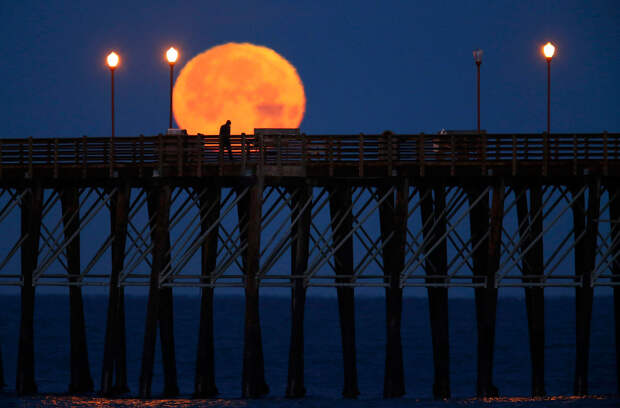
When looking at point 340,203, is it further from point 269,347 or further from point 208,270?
point 269,347

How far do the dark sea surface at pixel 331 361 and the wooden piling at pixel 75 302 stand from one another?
1.24 m

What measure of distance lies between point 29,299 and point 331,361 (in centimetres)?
5104

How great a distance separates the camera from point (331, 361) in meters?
91.4

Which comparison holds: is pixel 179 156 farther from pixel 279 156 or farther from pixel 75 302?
pixel 75 302

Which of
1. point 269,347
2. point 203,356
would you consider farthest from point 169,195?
point 269,347

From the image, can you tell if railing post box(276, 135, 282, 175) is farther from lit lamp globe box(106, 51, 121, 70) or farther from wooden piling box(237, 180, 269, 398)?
lit lamp globe box(106, 51, 121, 70)

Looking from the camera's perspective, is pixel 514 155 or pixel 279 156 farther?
pixel 279 156

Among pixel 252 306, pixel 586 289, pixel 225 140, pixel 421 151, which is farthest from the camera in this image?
pixel 225 140

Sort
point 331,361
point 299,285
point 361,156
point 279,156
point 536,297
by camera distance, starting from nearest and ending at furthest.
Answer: point 361,156 → point 279,156 → point 299,285 → point 536,297 → point 331,361

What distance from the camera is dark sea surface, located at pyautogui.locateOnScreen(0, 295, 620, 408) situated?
41.0 m

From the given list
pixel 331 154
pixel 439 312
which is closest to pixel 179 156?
pixel 331 154

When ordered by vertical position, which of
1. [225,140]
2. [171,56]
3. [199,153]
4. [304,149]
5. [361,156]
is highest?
[171,56]

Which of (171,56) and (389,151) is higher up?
(171,56)

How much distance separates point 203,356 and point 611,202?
14747 millimetres
